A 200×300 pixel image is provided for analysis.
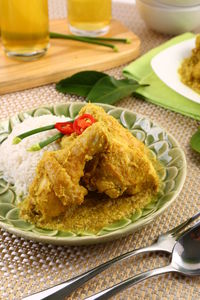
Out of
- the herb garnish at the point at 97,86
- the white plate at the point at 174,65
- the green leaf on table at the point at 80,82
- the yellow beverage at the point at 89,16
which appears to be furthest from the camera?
the yellow beverage at the point at 89,16

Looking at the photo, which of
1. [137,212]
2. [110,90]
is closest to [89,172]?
[137,212]

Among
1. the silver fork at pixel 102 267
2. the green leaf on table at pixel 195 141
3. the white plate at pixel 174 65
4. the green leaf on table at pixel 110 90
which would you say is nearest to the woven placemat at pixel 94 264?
the silver fork at pixel 102 267

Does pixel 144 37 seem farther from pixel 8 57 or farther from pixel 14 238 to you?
pixel 14 238

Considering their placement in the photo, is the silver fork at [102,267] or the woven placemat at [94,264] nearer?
the silver fork at [102,267]

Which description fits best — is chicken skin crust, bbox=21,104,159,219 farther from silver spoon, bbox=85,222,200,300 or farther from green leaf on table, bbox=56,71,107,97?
green leaf on table, bbox=56,71,107,97

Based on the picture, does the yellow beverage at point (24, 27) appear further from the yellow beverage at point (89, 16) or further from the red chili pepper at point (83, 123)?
the red chili pepper at point (83, 123)

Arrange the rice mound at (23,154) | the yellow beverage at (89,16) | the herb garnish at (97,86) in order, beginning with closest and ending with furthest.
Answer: the rice mound at (23,154), the herb garnish at (97,86), the yellow beverage at (89,16)

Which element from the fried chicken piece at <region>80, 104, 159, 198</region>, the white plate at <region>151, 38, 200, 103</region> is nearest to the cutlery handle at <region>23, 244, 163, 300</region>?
the fried chicken piece at <region>80, 104, 159, 198</region>

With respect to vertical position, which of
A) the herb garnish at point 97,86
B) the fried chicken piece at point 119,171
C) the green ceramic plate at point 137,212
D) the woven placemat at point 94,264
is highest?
the fried chicken piece at point 119,171
